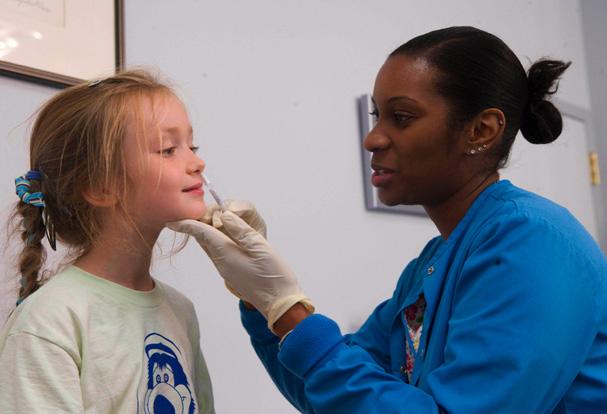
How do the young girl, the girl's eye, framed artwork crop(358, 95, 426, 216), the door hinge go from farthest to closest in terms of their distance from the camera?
the door hinge
framed artwork crop(358, 95, 426, 216)
the girl's eye
the young girl

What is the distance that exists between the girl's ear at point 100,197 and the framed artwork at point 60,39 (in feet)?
0.85

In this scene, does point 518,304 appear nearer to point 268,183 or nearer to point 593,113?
point 268,183

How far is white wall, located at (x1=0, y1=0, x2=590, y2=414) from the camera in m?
1.30

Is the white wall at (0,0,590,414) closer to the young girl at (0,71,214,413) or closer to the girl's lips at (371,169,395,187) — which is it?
the young girl at (0,71,214,413)

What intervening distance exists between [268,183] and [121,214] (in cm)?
52

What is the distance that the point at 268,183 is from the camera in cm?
146

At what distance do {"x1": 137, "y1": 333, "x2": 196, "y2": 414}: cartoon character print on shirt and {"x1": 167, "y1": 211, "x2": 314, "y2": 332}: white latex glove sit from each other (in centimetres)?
14

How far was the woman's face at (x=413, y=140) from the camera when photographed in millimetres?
968

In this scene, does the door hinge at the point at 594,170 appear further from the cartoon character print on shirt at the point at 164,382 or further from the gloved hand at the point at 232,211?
the cartoon character print on shirt at the point at 164,382

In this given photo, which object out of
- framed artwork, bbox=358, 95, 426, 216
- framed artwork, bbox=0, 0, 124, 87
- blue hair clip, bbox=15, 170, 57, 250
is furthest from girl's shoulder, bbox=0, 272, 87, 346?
framed artwork, bbox=358, 95, 426, 216

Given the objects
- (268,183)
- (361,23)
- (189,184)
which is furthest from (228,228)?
(361,23)

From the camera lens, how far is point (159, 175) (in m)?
0.97

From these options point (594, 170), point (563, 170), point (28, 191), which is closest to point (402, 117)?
point (28, 191)

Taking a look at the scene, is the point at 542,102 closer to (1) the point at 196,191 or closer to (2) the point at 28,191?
(1) the point at 196,191
